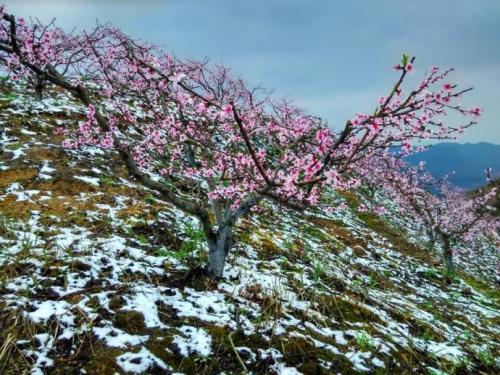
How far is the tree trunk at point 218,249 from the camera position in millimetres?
6400

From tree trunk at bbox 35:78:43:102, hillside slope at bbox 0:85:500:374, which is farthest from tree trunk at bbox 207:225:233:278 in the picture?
tree trunk at bbox 35:78:43:102

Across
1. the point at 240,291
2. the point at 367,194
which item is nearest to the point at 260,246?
the point at 240,291

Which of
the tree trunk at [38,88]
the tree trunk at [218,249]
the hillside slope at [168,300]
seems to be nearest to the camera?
the hillside slope at [168,300]

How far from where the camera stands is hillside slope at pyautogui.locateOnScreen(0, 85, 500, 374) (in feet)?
14.8

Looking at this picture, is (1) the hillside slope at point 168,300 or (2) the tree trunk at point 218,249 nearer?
(1) the hillside slope at point 168,300

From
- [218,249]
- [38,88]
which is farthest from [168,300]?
[38,88]

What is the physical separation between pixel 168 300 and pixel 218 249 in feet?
4.19

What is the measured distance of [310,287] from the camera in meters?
7.10

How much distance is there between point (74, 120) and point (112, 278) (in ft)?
33.5

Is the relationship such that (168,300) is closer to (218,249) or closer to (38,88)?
(218,249)

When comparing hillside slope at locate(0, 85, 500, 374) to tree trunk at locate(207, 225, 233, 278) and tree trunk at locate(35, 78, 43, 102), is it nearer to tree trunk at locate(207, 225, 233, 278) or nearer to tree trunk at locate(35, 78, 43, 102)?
tree trunk at locate(207, 225, 233, 278)

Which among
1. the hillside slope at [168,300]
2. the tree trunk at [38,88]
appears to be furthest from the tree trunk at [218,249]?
the tree trunk at [38,88]

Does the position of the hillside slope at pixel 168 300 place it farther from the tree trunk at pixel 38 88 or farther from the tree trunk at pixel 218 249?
the tree trunk at pixel 38 88

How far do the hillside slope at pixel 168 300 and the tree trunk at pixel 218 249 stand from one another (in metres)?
0.28
